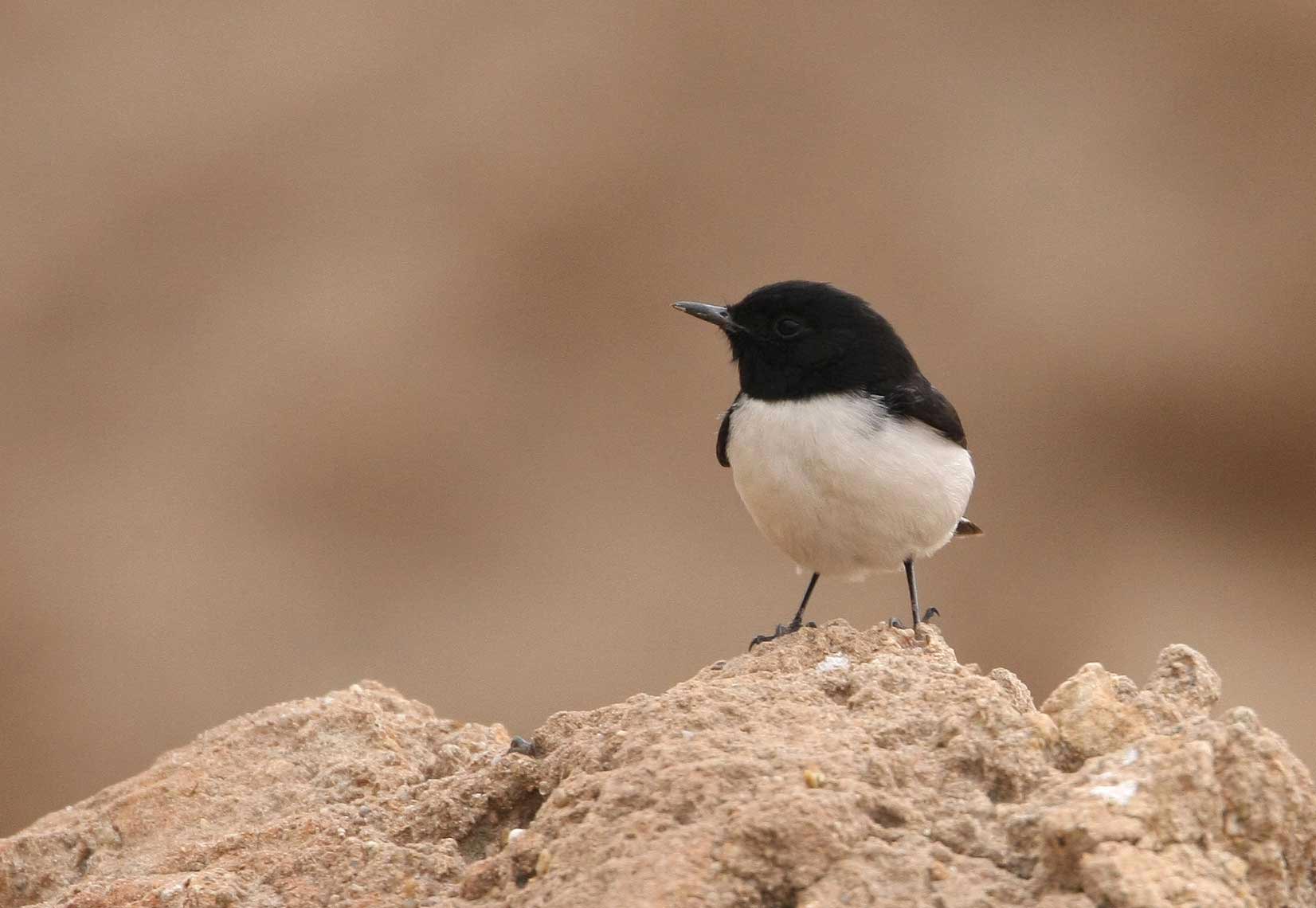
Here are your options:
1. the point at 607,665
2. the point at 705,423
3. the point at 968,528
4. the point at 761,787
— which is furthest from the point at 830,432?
the point at 705,423

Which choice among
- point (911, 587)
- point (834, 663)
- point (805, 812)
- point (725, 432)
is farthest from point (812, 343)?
point (805, 812)

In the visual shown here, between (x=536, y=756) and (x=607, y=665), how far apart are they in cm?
1178

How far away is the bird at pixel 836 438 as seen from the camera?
571 cm

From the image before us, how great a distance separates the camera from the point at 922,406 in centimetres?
596

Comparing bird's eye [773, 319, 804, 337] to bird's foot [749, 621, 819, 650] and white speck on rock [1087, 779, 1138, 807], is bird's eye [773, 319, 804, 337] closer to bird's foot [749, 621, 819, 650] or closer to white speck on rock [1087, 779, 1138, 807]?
bird's foot [749, 621, 819, 650]

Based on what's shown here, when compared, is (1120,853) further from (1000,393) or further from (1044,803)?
(1000,393)

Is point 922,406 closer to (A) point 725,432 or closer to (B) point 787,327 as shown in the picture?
(B) point 787,327

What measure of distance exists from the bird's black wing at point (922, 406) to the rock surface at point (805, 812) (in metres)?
1.57

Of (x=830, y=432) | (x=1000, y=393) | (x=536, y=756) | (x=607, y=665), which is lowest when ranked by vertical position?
(x=607, y=665)

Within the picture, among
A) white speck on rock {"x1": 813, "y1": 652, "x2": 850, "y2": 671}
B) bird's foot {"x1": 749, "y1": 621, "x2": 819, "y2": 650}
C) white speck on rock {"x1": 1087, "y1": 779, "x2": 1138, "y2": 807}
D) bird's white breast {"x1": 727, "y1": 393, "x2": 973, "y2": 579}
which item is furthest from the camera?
bird's white breast {"x1": 727, "y1": 393, "x2": 973, "y2": 579}

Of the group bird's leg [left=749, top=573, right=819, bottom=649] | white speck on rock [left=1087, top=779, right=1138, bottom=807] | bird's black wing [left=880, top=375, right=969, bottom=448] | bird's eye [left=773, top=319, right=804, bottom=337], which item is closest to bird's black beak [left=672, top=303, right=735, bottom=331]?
bird's eye [left=773, top=319, right=804, bottom=337]

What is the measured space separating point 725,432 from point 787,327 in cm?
52

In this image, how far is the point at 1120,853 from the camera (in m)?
2.91

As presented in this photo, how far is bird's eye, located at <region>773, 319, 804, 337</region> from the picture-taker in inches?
239
